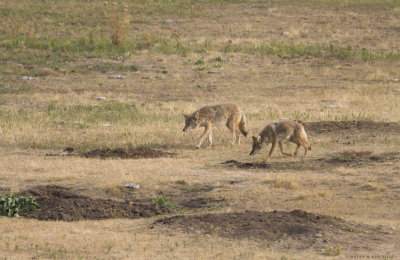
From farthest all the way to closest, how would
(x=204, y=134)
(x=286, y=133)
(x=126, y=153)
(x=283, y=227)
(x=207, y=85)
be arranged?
(x=207, y=85)
(x=204, y=134)
(x=126, y=153)
(x=286, y=133)
(x=283, y=227)

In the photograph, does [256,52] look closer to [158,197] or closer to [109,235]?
[158,197]

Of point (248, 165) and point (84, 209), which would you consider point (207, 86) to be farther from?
point (84, 209)

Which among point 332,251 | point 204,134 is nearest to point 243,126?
point 204,134

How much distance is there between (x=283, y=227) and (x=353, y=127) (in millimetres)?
11027

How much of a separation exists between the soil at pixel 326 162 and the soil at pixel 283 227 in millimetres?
4841

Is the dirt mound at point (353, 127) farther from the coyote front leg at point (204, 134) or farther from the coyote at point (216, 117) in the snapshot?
the coyote front leg at point (204, 134)

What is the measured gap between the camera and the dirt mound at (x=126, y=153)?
19.1 meters

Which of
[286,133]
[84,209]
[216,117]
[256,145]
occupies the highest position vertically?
[286,133]

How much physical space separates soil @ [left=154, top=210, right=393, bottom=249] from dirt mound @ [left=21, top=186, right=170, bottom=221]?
41.8 inches

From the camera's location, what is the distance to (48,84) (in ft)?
106

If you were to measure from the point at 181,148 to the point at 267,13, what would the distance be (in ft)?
93.1

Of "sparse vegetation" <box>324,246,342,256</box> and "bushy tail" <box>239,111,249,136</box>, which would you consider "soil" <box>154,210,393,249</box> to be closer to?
"sparse vegetation" <box>324,246,342,256</box>

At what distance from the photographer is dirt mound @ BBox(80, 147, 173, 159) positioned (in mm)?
19109

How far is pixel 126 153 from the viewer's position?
1922 centimetres
